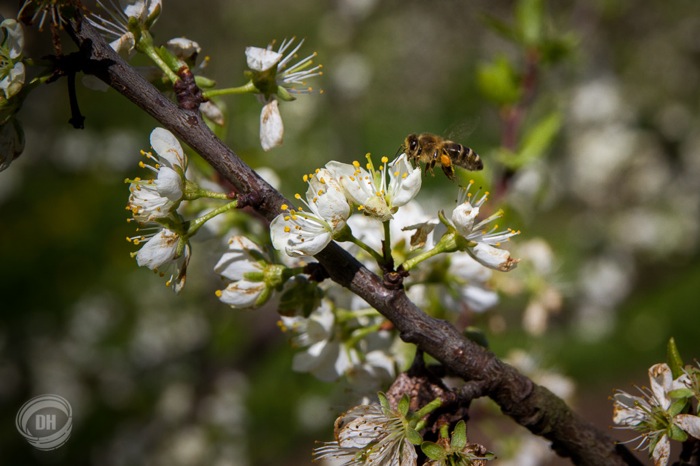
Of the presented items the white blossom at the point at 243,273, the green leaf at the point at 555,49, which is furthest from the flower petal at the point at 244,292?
the green leaf at the point at 555,49

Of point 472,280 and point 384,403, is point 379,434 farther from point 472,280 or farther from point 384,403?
point 472,280

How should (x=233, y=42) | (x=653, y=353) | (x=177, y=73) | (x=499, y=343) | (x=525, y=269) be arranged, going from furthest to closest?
1. (x=233, y=42)
2. (x=653, y=353)
3. (x=499, y=343)
4. (x=525, y=269)
5. (x=177, y=73)

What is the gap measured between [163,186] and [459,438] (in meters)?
0.59

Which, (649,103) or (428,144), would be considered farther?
(649,103)

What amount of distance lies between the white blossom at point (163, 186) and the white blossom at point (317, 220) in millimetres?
168

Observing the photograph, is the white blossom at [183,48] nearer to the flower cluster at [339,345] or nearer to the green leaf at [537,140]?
the flower cluster at [339,345]

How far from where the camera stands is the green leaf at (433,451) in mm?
922

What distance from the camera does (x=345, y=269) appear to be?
990mm

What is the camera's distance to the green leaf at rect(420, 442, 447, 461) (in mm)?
922

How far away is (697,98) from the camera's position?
18.7 ft

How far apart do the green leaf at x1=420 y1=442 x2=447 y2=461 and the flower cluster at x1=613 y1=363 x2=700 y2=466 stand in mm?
355

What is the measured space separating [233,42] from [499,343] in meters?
5.05

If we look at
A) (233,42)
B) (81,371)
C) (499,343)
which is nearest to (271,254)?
(499,343)

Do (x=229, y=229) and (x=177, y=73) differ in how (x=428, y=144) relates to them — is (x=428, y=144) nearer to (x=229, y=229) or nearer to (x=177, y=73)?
(x=229, y=229)
